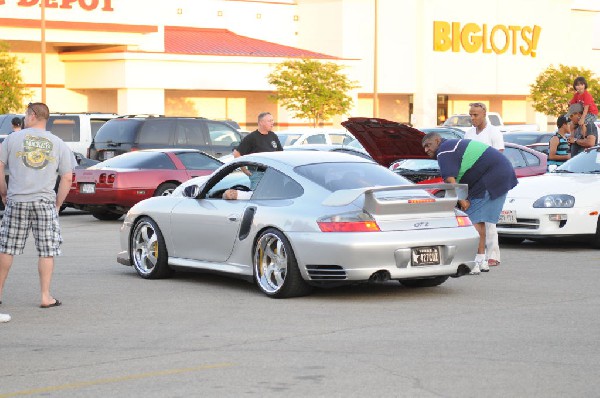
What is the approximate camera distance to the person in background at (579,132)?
65.7ft

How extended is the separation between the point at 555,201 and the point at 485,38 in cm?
5875

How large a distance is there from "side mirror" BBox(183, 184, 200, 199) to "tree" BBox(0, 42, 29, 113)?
35284 mm

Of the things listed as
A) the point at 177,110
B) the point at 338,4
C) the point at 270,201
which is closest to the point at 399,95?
the point at 338,4

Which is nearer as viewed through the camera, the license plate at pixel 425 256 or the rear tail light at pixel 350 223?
the rear tail light at pixel 350 223

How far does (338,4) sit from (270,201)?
55.8 metres

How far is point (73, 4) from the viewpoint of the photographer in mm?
50438

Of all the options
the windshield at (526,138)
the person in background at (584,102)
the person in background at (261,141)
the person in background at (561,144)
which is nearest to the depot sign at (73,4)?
the windshield at (526,138)

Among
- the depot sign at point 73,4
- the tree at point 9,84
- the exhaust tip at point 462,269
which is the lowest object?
the exhaust tip at point 462,269

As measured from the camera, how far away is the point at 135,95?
5384 centimetres

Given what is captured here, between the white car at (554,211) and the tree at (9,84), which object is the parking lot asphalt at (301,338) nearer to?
the white car at (554,211)

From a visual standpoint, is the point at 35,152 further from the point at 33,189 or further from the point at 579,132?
the point at 579,132

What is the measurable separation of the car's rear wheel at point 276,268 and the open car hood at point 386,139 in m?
4.12

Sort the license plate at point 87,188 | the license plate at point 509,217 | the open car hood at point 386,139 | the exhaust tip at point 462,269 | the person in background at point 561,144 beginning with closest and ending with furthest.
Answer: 1. the exhaust tip at point 462,269
2. the open car hood at point 386,139
3. the license plate at point 509,217
4. the person in background at point 561,144
5. the license plate at point 87,188

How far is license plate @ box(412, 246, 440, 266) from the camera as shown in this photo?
448 inches
